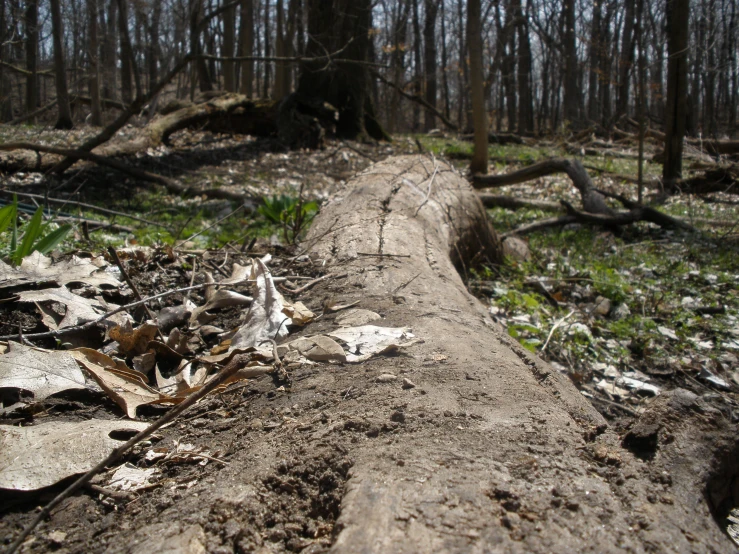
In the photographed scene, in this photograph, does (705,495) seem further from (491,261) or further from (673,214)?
(673,214)

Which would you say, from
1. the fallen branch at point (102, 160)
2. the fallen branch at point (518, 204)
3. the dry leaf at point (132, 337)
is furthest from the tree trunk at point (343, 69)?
the dry leaf at point (132, 337)

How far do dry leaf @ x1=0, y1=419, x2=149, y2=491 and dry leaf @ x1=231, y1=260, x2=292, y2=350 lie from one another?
0.60 meters

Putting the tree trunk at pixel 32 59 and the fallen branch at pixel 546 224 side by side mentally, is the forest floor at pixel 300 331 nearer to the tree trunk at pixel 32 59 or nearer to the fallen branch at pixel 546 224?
the fallen branch at pixel 546 224

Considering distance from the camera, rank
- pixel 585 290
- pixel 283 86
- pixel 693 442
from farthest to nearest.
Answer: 1. pixel 283 86
2. pixel 585 290
3. pixel 693 442

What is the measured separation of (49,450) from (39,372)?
0.38m

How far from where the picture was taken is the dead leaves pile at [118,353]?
1.23 meters

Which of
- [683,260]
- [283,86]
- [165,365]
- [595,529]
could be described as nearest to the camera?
[595,529]

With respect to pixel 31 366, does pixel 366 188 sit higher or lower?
higher

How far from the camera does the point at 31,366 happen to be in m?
1.53

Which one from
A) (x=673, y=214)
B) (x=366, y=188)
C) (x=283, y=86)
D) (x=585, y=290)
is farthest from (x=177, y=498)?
(x=283, y=86)

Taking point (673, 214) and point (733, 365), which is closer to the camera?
point (733, 365)

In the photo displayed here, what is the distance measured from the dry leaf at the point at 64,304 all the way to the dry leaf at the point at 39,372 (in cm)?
34

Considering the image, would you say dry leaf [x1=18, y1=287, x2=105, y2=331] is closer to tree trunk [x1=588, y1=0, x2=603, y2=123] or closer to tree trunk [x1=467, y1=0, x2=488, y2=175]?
tree trunk [x1=467, y1=0, x2=488, y2=175]

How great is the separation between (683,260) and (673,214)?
2017mm
